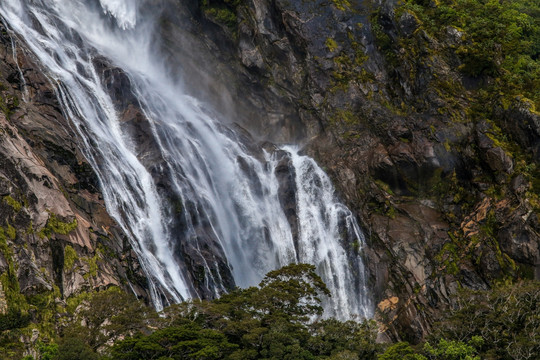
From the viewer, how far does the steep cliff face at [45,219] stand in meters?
28.5

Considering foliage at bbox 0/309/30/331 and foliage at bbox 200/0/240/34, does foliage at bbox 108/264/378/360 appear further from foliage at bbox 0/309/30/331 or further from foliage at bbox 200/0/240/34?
foliage at bbox 200/0/240/34

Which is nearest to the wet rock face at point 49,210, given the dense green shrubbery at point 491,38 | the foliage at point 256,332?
the foliage at point 256,332

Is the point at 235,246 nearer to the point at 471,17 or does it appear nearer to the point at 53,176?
the point at 53,176

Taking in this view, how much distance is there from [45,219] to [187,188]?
513 inches

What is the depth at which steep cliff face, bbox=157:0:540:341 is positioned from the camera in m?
43.0

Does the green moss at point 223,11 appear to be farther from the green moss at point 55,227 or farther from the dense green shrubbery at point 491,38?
the green moss at point 55,227

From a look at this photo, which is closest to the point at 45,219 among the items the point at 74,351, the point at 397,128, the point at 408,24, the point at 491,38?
the point at 74,351

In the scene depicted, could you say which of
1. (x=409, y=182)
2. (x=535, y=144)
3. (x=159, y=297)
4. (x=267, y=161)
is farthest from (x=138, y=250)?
(x=535, y=144)

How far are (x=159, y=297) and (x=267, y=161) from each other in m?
18.8

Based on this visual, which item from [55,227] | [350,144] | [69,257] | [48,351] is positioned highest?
[350,144]

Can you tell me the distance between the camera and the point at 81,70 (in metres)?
47.2

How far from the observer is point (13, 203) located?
30.3 meters

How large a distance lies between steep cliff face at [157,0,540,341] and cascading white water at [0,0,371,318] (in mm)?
2657

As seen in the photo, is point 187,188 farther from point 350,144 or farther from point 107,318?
point 350,144
